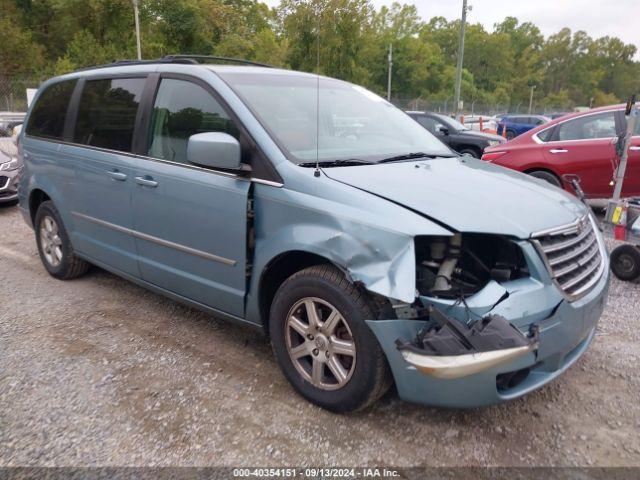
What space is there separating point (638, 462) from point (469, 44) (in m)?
91.3

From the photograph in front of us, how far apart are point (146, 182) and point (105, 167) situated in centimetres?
57

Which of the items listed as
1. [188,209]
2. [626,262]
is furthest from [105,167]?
[626,262]

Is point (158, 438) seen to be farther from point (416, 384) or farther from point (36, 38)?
point (36, 38)

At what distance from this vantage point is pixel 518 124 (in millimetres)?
28328

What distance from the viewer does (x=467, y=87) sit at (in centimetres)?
7094

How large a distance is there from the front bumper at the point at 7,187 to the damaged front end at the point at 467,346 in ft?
26.3

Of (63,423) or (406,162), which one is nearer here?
(63,423)

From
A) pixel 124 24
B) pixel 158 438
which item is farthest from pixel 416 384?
pixel 124 24

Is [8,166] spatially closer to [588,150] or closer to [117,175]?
[117,175]

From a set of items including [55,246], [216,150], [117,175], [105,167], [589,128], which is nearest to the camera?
[216,150]

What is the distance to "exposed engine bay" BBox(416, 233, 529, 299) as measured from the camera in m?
2.50

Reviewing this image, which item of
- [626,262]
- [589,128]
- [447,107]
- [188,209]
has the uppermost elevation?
[447,107]

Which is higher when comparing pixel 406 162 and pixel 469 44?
pixel 469 44

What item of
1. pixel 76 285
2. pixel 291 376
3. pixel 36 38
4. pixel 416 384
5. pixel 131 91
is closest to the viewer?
pixel 416 384
